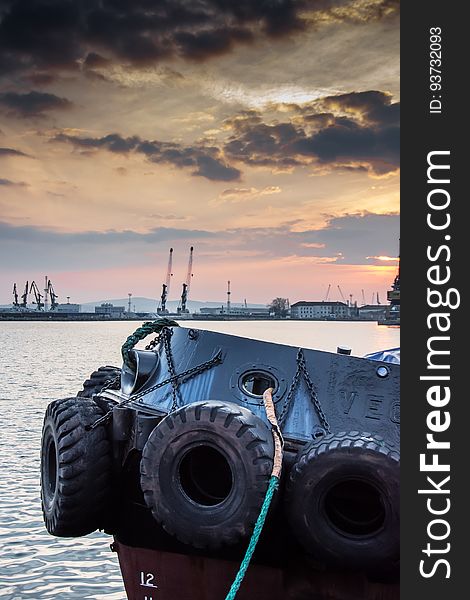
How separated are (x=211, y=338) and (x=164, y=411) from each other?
99 centimetres

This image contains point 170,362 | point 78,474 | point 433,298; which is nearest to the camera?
point 433,298

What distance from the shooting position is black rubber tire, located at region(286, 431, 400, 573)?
5824 millimetres

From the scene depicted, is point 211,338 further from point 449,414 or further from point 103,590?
point 103,590

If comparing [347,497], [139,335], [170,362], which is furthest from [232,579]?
[139,335]

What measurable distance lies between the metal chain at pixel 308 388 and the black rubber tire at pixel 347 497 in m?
0.83

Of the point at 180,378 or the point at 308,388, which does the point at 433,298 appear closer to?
the point at 308,388

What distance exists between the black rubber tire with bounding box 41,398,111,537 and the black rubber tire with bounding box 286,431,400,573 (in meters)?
2.47

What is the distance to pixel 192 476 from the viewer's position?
6590 mm

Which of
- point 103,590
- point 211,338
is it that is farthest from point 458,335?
point 103,590

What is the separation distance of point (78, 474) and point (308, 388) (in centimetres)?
268

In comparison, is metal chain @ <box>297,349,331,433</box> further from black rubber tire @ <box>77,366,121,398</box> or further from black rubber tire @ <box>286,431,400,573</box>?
black rubber tire @ <box>77,366,121,398</box>

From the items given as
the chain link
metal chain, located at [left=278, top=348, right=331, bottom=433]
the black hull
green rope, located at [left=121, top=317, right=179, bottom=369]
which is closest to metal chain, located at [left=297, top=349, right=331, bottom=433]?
metal chain, located at [left=278, top=348, right=331, bottom=433]

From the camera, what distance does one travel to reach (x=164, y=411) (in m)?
7.44

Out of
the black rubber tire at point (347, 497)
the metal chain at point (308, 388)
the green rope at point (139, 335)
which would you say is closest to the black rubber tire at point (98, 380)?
the green rope at point (139, 335)
